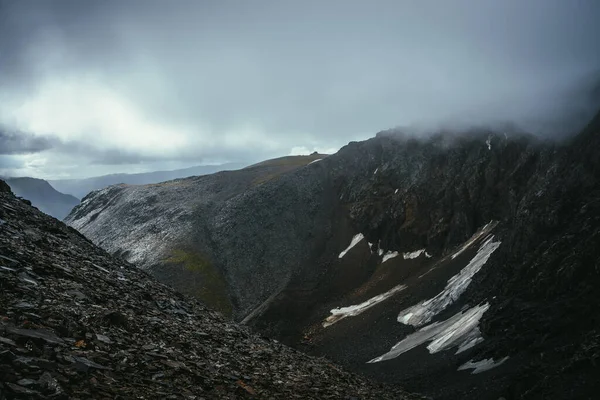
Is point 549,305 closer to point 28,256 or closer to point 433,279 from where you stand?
point 433,279

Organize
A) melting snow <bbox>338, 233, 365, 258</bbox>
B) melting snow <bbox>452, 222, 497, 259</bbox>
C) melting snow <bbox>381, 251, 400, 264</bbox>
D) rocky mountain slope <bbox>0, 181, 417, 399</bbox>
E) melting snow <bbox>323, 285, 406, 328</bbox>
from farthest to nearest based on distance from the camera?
melting snow <bbox>338, 233, 365, 258</bbox>
melting snow <bbox>381, 251, 400, 264</bbox>
melting snow <bbox>452, 222, 497, 259</bbox>
melting snow <bbox>323, 285, 406, 328</bbox>
rocky mountain slope <bbox>0, 181, 417, 399</bbox>

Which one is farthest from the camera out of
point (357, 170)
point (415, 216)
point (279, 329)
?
point (357, 170)

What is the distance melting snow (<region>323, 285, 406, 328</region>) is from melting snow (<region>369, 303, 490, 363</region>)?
67.6 feet

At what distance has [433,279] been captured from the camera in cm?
8031

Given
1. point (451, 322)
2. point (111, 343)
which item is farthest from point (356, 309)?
point (111, 343)

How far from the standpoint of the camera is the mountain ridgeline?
4475 cm

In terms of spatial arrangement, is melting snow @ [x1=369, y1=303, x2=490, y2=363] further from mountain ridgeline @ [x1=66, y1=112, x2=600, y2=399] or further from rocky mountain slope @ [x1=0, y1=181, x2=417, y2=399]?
rocky mountain slope @ [x1=0, y1=181, x2=417, y2=399]

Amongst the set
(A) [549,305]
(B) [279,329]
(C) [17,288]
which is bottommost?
(B) [279,329]

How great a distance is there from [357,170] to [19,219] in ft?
372

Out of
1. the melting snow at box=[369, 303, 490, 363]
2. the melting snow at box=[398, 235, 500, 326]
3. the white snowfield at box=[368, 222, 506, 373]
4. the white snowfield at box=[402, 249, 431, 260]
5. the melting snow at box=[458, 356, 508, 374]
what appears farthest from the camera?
the white snowfield at box=[402, 249, 431, 260]

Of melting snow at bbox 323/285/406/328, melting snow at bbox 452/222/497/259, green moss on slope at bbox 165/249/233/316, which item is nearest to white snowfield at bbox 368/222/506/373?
melting snow at bbox 452/222/497/259

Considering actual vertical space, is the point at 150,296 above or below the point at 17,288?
below

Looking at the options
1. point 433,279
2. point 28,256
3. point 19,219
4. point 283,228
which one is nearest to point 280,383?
point 28,256

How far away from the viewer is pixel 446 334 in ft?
190
